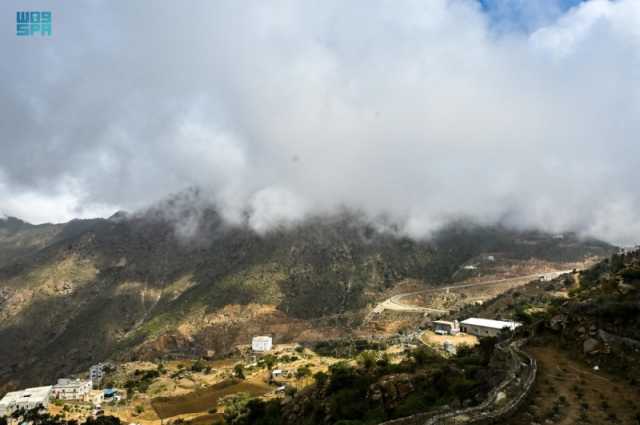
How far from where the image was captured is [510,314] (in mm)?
71500

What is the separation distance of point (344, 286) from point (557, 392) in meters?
127

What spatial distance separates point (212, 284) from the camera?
148 meters

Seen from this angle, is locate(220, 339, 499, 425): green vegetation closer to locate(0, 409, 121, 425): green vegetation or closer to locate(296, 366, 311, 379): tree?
locate(296, 366, 311, 379): tree

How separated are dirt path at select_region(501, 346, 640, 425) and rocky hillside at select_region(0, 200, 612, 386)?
93.3m

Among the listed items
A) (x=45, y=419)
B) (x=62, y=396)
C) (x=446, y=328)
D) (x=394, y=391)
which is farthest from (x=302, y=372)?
(x=62, y=396)

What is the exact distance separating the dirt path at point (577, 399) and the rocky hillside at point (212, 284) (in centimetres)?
9330

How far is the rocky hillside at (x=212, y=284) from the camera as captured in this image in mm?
121688

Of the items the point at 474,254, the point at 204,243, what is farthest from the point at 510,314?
the point at 204,243

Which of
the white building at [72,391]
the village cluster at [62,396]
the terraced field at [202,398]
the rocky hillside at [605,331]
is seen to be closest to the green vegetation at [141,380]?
the village cluster at [62,396]

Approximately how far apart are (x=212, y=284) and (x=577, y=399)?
142 m

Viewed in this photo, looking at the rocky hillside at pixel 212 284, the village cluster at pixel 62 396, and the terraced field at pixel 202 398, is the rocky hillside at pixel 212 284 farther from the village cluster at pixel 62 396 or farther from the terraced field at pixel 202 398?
the terraced field at pixel 202 398

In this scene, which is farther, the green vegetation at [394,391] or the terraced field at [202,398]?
the terraced field at [202,398]

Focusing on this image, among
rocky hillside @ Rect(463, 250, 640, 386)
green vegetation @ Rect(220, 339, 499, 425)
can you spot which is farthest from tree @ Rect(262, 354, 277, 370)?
rocky hillside @ Rect(463, 250, 640, 386)

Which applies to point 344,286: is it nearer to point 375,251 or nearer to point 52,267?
point 375,251
